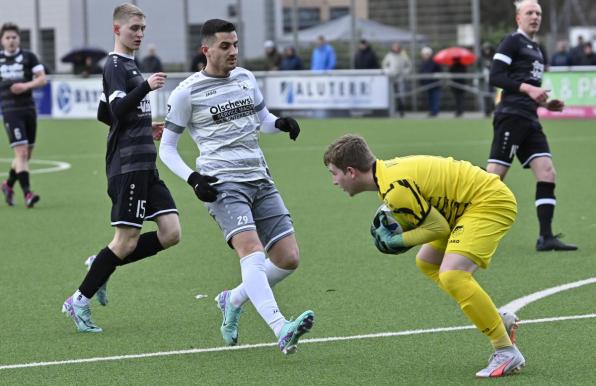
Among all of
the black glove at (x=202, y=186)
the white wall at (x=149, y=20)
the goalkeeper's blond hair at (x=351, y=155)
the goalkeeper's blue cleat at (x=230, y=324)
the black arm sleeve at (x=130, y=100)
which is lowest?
the goalkeeper's blue cleat at (x=230, y=324)

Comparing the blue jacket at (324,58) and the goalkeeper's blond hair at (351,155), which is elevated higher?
the blue jacket at (324,58)

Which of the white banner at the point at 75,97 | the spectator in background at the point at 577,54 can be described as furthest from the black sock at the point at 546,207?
the white banner at the point at 75,97

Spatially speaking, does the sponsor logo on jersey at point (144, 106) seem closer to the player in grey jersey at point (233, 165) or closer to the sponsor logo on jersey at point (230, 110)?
the player in grey jersey at point (233, 165)

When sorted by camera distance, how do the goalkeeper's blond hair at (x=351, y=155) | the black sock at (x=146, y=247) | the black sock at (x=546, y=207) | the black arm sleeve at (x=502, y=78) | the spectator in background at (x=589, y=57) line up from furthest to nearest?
the spectator in background at (x=589, y=57), the black sock at (x=546, y=207), the black arm sleeve at (x=502, y=78), the black sock at (x=146, y=247), the goalkeeper's blond hair at (x=351, y=155)

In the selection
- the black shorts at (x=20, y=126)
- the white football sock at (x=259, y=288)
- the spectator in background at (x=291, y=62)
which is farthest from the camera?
the spectator in background at (x=291, y=62)

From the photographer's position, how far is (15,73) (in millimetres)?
15656

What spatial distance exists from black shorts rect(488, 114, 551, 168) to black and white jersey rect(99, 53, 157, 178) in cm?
395

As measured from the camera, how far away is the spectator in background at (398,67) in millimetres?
33125

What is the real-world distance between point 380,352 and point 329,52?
86.7 feet

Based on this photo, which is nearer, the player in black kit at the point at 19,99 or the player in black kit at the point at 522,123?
the player in black kit at the point at 522,123

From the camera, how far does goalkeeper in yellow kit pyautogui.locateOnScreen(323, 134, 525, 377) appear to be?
21.9 ft

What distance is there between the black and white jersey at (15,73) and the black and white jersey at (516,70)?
6507mm

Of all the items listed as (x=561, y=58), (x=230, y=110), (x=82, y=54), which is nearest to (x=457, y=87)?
(x=561, y=58)

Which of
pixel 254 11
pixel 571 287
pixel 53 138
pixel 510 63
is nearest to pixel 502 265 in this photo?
pixel 571 287
